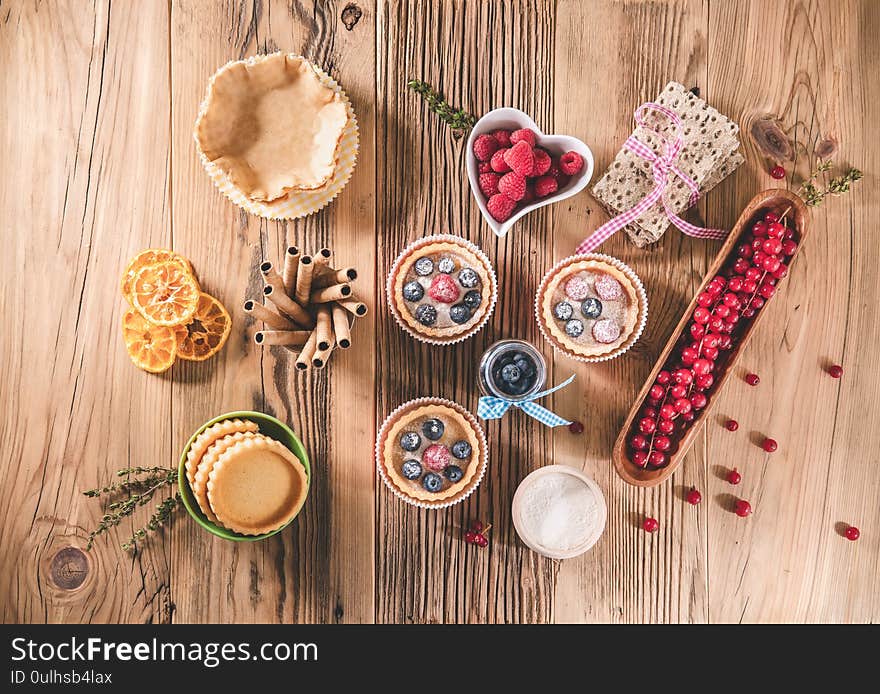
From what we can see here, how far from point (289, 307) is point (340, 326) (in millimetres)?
137

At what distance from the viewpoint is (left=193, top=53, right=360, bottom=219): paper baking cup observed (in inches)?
74.7

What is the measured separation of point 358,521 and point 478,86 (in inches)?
52.8

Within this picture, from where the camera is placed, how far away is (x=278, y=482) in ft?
5.88

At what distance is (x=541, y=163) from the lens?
5.87 ft

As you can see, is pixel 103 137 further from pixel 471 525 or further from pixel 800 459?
pixel 800 459

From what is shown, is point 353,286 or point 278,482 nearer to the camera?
point 278,482

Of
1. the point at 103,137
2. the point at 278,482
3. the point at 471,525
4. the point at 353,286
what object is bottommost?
the point at 471,525

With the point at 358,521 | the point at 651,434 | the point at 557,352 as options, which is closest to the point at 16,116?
the point at 358,521

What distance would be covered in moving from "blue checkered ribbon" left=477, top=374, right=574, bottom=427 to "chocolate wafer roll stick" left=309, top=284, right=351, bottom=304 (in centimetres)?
51

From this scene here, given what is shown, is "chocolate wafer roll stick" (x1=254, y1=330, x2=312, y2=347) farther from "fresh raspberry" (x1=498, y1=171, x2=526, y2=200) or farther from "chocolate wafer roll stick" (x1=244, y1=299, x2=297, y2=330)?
"fresh raspberry" (x1=498, y1=171, x2=526, y2=200)

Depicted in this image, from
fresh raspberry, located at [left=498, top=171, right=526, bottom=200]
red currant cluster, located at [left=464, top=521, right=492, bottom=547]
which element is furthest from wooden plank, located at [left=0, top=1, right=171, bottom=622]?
fresh raspberry, located at [left=498, top=171, right=526, bottom=200]

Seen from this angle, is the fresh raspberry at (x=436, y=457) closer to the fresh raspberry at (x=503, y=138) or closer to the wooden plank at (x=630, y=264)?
the wooden plank at (x=630, y=264)

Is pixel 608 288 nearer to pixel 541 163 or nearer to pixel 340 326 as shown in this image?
pixel 541 163

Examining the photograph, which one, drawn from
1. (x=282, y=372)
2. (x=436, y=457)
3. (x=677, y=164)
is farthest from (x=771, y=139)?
(x=282, y=372)
